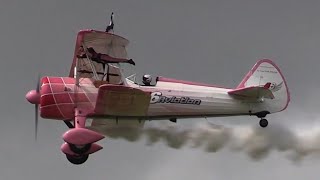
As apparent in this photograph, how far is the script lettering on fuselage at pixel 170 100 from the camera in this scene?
29.5 m

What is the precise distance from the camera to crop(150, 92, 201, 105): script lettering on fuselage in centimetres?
2953

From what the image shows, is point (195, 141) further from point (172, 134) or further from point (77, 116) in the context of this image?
point (77, 116)

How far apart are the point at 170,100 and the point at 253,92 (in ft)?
9.50

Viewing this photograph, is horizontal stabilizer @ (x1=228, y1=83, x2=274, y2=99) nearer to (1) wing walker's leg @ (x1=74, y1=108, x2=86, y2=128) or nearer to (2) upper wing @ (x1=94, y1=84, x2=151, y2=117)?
(2) upper wing @ (x1=94, y1=84, x2=151, y2=117)

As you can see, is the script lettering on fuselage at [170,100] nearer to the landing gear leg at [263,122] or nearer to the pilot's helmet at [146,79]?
the pilot's helmet at [146,79]

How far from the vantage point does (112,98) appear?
28.1 metres

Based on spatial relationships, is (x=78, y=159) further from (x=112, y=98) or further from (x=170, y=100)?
(x=170, y=100)

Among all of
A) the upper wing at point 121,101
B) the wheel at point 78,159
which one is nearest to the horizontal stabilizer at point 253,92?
the upper wing at point 121,101

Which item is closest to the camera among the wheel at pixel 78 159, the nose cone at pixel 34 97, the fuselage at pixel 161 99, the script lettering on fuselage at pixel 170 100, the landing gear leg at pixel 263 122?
the wheel at pixel 78 159

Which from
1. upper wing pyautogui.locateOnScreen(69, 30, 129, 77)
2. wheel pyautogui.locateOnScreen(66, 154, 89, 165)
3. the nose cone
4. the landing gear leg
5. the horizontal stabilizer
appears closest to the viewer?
wheel pyautogui.locateOnScreen(66, 154, 89, 165)

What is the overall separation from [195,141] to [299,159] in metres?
3.58

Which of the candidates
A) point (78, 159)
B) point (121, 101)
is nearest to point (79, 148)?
point (78, 159)

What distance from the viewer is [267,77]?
31797 millimetres

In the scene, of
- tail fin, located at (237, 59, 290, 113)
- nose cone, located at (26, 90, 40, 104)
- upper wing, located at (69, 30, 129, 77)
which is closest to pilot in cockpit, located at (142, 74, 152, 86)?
upper wing, located at (69, 30, 129, 77)
